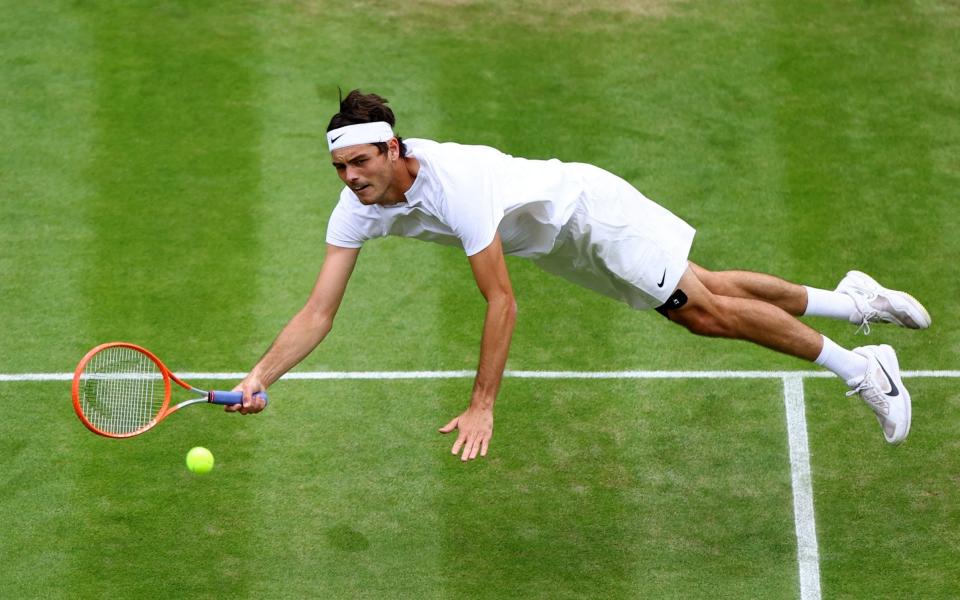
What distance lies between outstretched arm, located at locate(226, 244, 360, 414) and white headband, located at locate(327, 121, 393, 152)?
2.37 feet

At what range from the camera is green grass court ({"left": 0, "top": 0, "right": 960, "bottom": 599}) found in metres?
9.09

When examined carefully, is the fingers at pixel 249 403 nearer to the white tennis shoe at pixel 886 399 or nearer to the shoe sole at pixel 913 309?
the white tennis shoe at pixel 886 399

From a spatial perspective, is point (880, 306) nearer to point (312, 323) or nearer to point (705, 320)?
point (705, 320)

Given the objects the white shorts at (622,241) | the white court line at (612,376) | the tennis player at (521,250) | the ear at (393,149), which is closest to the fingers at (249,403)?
the tennis player at (521,250)

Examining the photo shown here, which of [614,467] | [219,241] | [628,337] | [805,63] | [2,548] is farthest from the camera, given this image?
[805,63]

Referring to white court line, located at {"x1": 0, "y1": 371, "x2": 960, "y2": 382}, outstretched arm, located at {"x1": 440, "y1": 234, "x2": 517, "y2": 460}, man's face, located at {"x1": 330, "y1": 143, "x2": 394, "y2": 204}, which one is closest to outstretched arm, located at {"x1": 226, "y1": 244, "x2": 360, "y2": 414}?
man's face, located at {"x1": 330, "y1": 143, "x2": 394, "y2": 204}

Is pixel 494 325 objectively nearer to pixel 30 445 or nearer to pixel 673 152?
pixel 30 445

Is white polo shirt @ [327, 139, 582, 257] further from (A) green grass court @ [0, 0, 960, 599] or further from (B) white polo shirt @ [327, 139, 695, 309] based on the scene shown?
(A) green grass court @ [0, 0, 960, 599]

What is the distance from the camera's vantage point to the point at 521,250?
9156 mm

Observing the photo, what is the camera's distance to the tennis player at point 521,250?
831 cm

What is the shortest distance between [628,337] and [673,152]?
2204mm

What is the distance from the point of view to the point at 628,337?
10914 mm

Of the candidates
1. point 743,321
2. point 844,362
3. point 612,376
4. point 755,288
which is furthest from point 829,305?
point 612,376

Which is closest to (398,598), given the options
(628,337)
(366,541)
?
(366,541)
